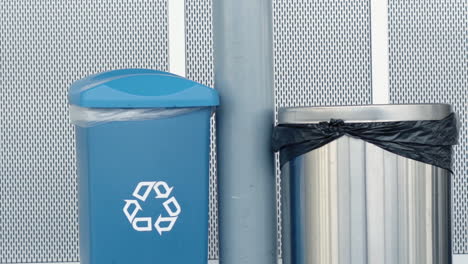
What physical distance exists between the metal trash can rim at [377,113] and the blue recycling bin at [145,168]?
1.31 feet

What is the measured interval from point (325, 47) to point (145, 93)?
1826 mm

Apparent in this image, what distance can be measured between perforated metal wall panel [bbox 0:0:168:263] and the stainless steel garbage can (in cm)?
181

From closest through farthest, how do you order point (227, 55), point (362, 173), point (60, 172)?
point (362, 173) → point (227, 55) → point (60, 172)

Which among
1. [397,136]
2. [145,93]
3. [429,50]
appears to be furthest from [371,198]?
[429,50]

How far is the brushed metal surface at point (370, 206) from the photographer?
101 inches

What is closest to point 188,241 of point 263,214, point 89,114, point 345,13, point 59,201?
point 263,214

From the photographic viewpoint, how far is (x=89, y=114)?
2.62 metres

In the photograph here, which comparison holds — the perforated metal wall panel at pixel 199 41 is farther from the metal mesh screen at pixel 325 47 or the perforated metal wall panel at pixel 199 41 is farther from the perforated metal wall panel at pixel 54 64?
the metal mesh screen at pixel 325 47

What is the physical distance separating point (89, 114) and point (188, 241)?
2.00 feet

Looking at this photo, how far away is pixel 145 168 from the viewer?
8.61 ft

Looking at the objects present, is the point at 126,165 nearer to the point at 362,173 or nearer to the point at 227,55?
the point at 227,55

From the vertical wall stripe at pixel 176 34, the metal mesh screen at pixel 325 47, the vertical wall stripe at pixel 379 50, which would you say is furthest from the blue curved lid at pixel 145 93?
the vertical wall stripe at pixel 379 50

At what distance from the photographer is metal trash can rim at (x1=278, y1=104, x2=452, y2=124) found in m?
2.54

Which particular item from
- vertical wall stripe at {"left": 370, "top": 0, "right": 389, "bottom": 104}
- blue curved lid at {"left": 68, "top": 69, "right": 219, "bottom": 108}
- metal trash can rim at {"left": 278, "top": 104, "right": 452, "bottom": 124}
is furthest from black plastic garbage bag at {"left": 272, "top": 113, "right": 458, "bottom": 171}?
vertical wall stripe at {"left": 370, "top": 0, "right": 389, "bottom": 104}
